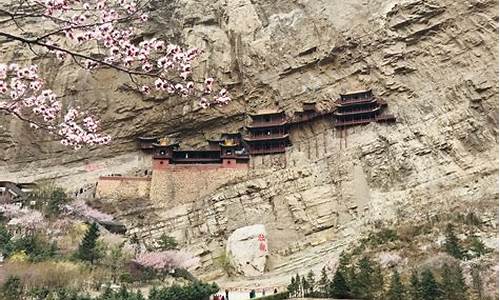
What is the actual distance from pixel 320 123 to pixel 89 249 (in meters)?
14.0

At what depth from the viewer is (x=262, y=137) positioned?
28.3m

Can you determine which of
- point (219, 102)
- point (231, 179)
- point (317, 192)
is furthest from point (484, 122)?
point (219, 102)

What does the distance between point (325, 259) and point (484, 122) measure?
395 inches

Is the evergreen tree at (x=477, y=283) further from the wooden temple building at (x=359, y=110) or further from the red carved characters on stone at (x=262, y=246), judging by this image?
the wooden temple building at (x=359, y=110)

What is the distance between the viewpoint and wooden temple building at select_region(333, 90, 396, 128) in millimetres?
26672

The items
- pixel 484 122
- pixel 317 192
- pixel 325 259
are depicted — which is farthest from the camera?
pixel 317 192

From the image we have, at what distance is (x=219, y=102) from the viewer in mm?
6148

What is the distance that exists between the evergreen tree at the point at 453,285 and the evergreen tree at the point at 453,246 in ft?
8.98

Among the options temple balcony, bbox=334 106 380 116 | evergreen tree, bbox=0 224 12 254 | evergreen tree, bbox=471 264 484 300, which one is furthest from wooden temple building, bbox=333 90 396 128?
evergreen tree, bbox=0 224 12 254

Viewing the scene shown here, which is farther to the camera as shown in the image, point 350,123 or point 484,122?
point 350,123

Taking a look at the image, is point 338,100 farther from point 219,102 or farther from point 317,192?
point 219,102

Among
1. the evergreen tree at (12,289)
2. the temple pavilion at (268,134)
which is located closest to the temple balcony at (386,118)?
the temple pavilion at (268,134)

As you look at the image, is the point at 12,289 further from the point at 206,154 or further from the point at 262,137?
the point at 262,137

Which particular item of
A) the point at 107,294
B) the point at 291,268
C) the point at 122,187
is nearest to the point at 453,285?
the point at 291,268
